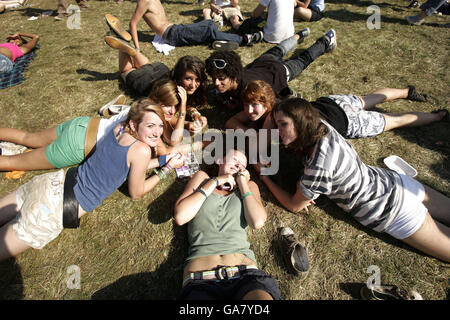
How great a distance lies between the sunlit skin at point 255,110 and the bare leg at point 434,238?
8.41 ft

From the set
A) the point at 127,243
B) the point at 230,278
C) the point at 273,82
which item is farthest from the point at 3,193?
the point at 273,82

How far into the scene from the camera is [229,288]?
7.50 feet

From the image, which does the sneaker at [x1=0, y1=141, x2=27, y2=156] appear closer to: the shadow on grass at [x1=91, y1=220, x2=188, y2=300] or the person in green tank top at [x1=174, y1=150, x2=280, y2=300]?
the shadow on grass at [x1=91, y1=220, x2=188, y2=300]

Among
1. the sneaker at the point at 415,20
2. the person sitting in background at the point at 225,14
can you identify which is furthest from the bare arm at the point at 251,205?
the sneaker at the point at 415,20

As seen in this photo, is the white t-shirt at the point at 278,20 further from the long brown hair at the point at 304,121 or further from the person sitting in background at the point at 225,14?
the long brown hair at the point at 304,121

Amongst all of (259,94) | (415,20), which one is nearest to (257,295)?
(259,94)

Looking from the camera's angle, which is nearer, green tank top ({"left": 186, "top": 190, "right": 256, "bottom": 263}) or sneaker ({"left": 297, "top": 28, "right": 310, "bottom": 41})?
green tank top ({"left": 186, "top": 190, "right": 256, "bottom": 263})

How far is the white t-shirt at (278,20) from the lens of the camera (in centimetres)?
557

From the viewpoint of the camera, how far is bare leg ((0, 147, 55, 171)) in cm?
341

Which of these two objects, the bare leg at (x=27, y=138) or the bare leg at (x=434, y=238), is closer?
the bare leg at (x=434, y=238)

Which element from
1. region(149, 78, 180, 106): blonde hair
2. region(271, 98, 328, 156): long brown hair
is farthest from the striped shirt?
region(149, 78, 180, 106): blonde hair

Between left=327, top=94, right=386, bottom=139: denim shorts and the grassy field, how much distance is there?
28cm

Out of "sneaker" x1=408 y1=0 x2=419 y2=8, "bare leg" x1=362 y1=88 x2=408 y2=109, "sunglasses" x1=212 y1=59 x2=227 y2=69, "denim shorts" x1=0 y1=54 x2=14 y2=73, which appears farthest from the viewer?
"sneaker" x1=408 y1=0 x2=419 y2=8

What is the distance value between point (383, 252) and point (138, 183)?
3.39m
